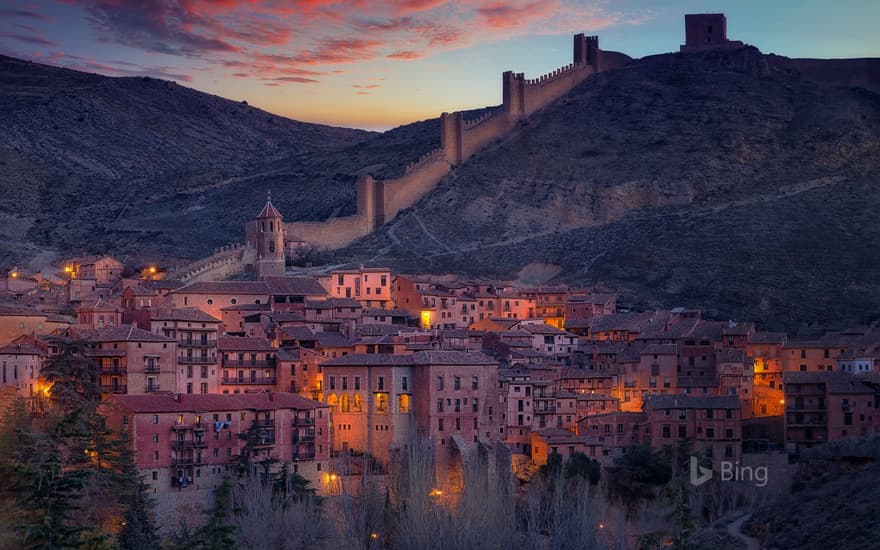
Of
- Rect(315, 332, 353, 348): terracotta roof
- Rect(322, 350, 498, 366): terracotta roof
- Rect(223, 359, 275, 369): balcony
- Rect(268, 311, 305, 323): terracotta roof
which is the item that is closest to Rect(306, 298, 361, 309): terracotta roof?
Rect(268, 311, 305, 323): terracotta roof

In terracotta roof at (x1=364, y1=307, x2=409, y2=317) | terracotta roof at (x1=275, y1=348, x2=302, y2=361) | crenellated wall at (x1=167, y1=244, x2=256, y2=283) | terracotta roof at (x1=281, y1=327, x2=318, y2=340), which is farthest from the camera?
crenellated wall at (x1=167, y1=244, x2=256, y2=283)

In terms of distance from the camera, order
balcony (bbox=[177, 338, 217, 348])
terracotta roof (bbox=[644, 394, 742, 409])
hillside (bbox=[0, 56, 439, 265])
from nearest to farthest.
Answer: balcony (bbox=[177, 338, 217, 348]), terracotta roof (bbox=[644, 394, 742, 409]), hillside (bbox=[0, 56, 439, 265])

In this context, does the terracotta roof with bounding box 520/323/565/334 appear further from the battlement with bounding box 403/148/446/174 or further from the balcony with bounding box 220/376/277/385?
the battlement with bounding box 403/148/446/174

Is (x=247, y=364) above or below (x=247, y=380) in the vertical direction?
above

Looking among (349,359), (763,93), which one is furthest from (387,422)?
(763,93)

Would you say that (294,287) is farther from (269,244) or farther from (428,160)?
(428,160)

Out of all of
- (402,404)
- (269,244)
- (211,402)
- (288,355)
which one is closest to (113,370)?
(211,402)

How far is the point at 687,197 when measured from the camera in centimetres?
7856

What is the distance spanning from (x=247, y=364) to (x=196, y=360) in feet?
5.19

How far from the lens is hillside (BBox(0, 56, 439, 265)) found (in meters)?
82.5

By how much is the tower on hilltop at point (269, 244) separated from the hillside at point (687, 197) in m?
6.78

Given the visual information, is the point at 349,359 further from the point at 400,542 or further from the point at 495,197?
the point at 495,197

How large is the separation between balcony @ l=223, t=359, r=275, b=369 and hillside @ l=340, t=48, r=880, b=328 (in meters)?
20.4

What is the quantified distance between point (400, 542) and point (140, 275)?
1068 inches
